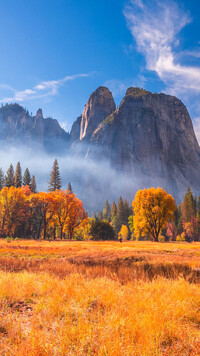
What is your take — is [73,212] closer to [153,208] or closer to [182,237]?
[153,208]

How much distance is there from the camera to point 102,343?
2.85m

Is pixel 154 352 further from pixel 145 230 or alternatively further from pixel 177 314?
pixel 145 230

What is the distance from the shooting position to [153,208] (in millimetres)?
42781

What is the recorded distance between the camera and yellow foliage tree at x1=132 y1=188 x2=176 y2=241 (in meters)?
43.3

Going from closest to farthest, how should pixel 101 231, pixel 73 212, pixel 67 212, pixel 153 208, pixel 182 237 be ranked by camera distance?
pixel 153 208, pixel 67 212, pixel 73 212, pixel 101 231, pixel 182 237

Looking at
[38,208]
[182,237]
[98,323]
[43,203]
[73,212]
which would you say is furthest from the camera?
[182,237]

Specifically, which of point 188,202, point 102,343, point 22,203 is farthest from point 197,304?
point 188,202

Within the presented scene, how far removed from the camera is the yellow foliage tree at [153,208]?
142 feet

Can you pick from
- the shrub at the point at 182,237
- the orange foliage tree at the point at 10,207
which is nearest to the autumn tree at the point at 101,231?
the orange foliage tree at the point at 10,207

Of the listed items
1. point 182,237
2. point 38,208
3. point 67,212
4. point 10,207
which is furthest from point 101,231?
point 182,237

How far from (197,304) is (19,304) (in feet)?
15.0

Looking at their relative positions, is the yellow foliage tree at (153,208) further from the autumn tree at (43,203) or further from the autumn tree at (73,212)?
the autumn tree at (43,203)

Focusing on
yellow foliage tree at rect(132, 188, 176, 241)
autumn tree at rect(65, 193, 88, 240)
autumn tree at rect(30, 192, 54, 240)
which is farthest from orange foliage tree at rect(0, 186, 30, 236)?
yellow foliage tree at rect(132, 188, 176, 241)

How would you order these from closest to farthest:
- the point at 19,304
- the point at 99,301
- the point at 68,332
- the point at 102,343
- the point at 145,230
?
the point at 102,343, the point at 68,332, the point at 99,301, the point at 19,304, the point at 145,230
